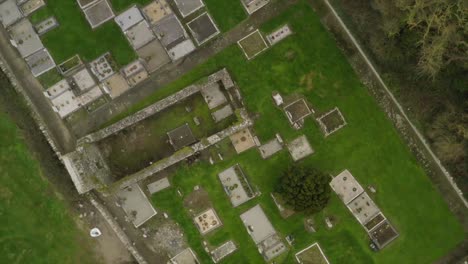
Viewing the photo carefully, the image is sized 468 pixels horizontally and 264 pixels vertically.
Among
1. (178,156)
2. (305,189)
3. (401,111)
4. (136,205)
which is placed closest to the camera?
(305,189)

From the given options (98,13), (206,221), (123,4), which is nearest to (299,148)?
(206,221)

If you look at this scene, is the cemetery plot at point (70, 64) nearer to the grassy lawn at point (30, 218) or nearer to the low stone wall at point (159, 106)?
the low stone wall at point (159, 106)

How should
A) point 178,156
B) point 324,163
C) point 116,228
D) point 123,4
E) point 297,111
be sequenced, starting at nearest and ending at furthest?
point 178,156 < point 116,228 < point 297,111 < point 324,163 < point 123,4

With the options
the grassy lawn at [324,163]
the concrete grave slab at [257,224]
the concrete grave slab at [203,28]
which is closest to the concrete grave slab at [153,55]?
the grassy lawn at [324,163]

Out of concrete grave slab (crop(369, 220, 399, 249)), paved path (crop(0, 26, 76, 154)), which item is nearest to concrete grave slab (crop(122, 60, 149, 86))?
paved path (crop(0, 26, 76, 154))

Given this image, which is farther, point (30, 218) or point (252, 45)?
point (252, 45)

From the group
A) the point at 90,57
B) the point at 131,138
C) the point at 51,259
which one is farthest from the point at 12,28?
the point at 51,259

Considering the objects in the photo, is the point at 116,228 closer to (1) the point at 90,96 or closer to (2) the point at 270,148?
(1) the point at 90,96
